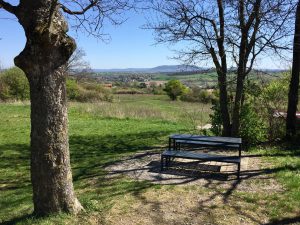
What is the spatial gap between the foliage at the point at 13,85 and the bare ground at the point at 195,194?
2831 cm

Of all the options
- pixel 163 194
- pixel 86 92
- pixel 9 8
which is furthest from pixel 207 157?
pixel 86 92

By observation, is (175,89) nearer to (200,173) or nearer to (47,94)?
(200,173)

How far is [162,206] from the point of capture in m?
5.74

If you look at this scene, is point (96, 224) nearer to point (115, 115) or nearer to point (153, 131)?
point (153, 131)

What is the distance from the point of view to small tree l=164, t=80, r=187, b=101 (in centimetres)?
5431

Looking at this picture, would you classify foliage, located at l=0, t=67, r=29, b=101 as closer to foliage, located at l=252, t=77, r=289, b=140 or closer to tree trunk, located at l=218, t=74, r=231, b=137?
tree trunk, located at l=218, t=74, r=231, b=137

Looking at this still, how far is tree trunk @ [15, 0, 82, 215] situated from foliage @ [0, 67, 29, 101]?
31.2 meters

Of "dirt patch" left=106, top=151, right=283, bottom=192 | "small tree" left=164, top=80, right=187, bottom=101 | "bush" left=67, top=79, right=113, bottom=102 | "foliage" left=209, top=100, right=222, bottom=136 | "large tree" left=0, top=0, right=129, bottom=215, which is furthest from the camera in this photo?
"small tree" left=164, top=80, right=187, bottom=101

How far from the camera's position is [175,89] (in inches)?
2163

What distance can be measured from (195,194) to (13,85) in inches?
1245

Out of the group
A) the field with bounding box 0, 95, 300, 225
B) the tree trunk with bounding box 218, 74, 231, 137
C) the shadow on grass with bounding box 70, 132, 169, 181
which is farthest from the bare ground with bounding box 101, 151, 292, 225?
the tree trunk with bounding box 218, 74, 231, 137

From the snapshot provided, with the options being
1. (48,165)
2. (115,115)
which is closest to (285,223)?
(48,165)

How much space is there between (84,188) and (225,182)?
2623mm

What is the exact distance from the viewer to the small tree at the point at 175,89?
54312 mm
